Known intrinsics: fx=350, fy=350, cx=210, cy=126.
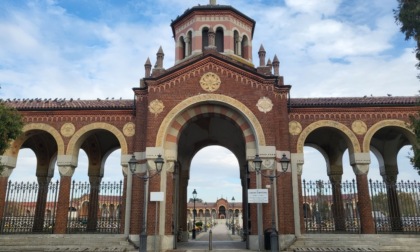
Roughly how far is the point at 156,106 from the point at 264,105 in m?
5.56

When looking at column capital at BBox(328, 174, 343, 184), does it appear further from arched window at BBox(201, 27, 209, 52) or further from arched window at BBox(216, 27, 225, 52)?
arched window at BBox(201, 27, 209, 52)

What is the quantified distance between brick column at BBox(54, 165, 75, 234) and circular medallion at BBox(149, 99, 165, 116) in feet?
18.3

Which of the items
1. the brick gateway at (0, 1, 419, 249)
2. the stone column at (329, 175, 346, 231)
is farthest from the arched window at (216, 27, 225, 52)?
the stone column at (329, 175, 346, 231)

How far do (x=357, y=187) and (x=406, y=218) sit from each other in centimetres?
436

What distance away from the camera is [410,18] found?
12234mm

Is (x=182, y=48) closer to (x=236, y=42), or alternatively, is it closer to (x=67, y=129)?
(x=236, y=42)

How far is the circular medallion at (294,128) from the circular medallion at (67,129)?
1191 cm

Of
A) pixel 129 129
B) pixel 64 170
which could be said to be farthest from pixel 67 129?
pixel 129 129

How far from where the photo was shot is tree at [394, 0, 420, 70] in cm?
1213

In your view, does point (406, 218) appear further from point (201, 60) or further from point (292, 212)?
point (201, 60)

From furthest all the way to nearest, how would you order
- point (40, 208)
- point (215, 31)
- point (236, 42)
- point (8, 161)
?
point (236, 42)
point (215, 31)
point (40, 208)
point (8, 161)

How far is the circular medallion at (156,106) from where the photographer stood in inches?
710

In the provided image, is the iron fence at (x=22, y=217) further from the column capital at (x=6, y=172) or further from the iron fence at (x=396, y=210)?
the iron fence at (x=396, y=210)

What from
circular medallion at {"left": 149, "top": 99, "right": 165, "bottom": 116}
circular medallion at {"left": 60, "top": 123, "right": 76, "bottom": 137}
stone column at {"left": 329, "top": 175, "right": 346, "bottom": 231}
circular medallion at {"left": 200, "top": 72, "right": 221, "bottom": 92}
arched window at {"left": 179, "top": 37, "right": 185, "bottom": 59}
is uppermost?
arched window at {"left": 179, "top": 37, "right": 185, "bottom": 59}
